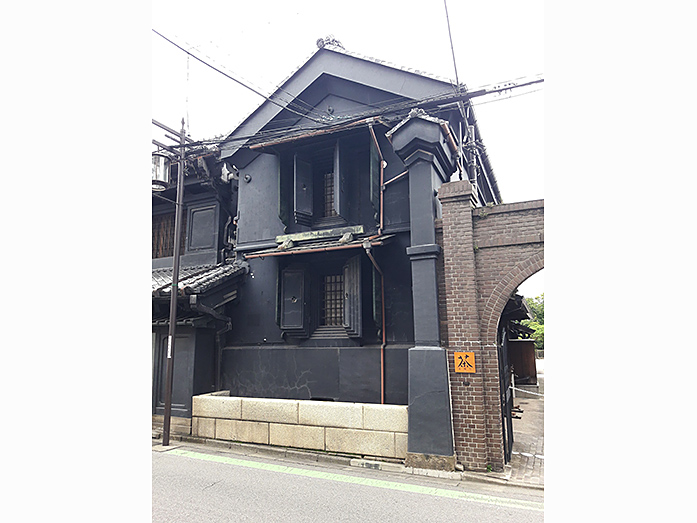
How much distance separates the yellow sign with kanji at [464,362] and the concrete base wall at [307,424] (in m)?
1.40

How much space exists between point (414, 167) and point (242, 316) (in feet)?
22.0

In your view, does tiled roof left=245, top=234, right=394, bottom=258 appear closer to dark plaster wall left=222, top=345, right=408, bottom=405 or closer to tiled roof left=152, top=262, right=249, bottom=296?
tiled roof left=152, top=262, right=249, bottom=296

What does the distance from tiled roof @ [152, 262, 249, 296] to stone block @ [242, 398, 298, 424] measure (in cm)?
316

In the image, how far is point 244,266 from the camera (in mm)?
13516

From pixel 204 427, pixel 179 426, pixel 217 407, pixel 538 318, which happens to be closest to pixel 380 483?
pixel 217 407

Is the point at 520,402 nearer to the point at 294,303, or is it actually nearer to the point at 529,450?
the point at 529,450

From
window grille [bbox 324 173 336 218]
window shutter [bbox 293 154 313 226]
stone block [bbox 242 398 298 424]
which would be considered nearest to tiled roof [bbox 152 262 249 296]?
window shutter [bbox 293 154 313 226]

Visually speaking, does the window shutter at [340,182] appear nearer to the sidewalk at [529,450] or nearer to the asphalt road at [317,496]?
the asphalt road at [317,496]

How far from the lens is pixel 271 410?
33.9 feet

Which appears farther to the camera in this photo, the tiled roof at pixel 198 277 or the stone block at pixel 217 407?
the tiled roof at pixel 198 277

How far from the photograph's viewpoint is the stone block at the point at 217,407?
10828 millimetres

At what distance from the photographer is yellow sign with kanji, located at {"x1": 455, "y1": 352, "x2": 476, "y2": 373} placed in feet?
29.3

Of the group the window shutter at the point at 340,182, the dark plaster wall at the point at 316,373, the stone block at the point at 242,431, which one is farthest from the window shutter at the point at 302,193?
the stone block at the point at 242,431

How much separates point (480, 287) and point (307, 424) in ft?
15.5
